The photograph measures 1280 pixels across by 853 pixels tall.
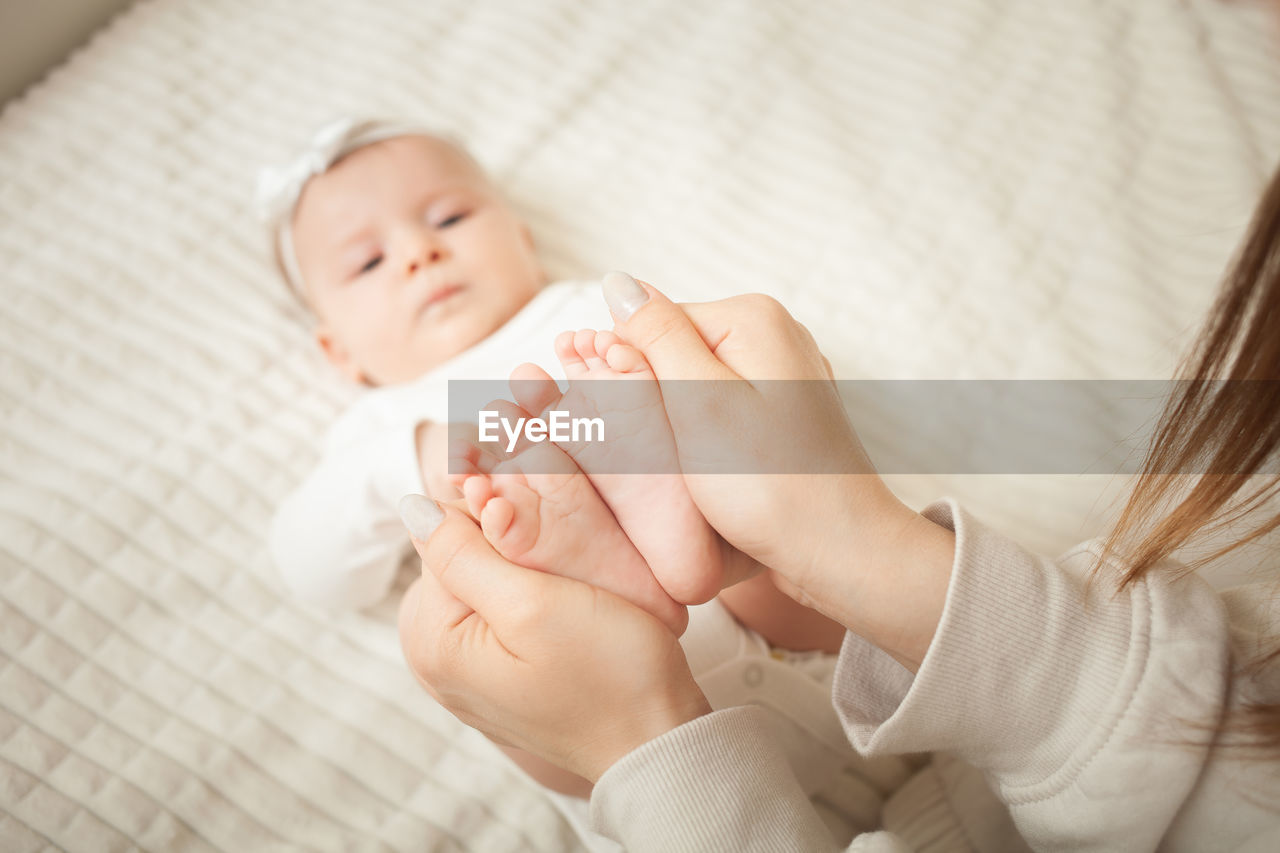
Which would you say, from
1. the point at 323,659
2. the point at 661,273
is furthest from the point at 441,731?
the point at 661,273

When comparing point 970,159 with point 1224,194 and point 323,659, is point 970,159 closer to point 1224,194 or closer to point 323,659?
point 1224,194

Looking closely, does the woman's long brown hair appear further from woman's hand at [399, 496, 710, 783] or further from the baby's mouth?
the baby's mouth

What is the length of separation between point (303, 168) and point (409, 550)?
53 cm

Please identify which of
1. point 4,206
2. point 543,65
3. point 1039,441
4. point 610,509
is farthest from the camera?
point 543,65

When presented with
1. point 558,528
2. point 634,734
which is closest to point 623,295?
point 558,528

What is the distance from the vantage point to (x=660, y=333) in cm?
61

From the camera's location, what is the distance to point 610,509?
657 millimetres

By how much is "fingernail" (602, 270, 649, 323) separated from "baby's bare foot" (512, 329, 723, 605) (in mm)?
22

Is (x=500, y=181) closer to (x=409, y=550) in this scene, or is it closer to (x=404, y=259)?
(x=404, y=259)

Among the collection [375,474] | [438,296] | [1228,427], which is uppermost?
[1228,427]

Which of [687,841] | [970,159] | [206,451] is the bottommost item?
[206,451]

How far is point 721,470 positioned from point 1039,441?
0.61 meters

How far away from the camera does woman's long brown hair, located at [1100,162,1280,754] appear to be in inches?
18.2

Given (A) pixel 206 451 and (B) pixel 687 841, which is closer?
(B) pixel 687 841
